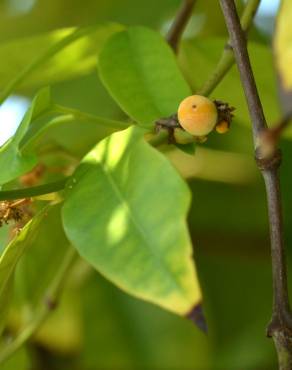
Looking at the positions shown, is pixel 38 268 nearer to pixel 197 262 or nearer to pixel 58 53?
pixel 197 262

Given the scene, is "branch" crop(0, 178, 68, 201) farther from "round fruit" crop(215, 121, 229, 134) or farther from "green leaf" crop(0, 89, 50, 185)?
"round fruit" crop(215, 121, 229, 134)

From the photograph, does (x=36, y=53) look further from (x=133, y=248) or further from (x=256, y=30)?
(x=133, y=248)

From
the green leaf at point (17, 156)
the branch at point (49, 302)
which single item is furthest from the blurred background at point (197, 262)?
the green leaf at point (17, 156)

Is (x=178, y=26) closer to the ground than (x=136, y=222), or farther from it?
closer to the ground

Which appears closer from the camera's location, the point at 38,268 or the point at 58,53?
the point at 58,53

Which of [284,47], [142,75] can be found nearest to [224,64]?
[142,75]

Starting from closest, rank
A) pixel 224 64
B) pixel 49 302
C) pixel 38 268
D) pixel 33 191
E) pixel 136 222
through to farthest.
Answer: pixel 136 222, pixel 33 191, pixel 224 64, pixel 49 302, pixel 38 268

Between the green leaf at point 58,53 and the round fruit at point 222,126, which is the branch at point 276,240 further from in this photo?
the green leaf at point 58,53
